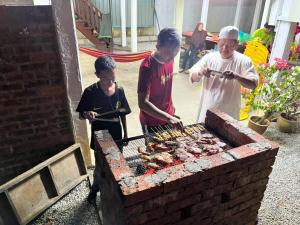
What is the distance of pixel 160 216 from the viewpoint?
181 centimetres

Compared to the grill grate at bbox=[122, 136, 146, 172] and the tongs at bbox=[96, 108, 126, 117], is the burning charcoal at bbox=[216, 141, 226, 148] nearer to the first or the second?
the grill grate at bbox=[122, 136, 146, 172]

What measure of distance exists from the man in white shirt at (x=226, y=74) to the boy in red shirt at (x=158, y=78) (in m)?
0.58

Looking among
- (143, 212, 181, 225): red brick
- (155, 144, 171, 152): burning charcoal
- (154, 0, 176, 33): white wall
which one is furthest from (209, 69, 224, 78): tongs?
(154, 0, 176, 33): white wall

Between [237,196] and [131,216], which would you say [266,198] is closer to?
[237,196]

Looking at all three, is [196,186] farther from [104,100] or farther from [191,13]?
[191,13]

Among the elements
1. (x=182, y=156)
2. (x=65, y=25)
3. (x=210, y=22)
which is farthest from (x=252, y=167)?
(x=210, y=22)

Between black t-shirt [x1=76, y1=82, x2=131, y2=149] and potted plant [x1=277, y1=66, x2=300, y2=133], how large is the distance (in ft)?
10.6

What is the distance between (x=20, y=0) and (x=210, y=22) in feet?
42.2

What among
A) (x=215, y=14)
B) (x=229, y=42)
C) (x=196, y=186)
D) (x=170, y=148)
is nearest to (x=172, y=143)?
(x=170, y=148)

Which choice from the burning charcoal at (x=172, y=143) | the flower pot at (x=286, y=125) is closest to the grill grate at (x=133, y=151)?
the burning charcoal at (x=172, y=143)

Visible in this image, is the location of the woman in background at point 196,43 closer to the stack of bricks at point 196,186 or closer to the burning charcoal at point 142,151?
the stack of bricks at point 196,186

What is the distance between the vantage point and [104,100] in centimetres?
257

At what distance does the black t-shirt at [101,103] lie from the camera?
2.54 meters

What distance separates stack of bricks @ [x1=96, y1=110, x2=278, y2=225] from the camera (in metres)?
1.68
